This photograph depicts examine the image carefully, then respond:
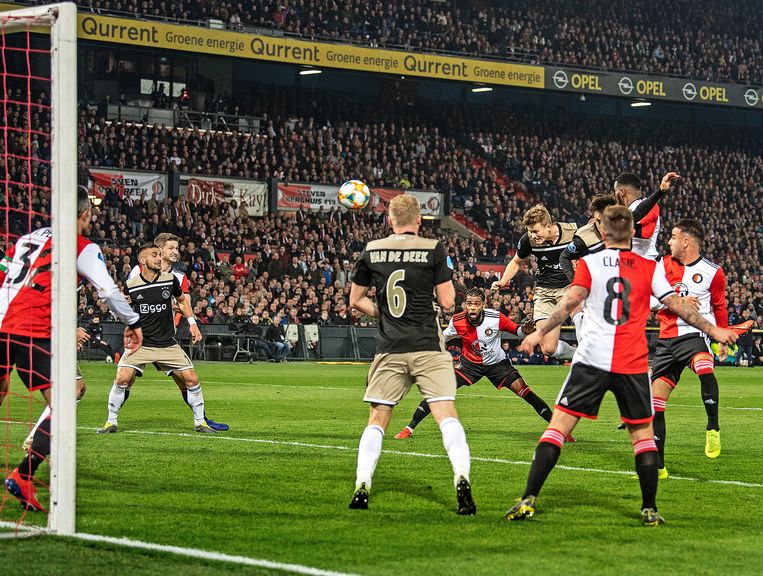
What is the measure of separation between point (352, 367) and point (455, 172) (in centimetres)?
1798

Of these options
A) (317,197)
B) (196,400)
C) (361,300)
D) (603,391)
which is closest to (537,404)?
(196,400)

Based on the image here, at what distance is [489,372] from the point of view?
46.8 ft

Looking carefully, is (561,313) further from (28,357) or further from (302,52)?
(302,52)

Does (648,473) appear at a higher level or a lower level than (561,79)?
lower

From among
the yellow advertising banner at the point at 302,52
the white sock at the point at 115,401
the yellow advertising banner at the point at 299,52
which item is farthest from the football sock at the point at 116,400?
the yellow advertising banner at the point at 302,52

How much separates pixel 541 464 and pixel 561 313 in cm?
98

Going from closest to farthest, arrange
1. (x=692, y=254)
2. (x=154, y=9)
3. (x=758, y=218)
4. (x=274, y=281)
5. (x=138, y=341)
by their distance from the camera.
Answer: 1. (x=138, y=341)
2. (x=692, y=254)
3. (x=274, y=281)
4. (x=154, y=9)
5. (x=758, y=218)

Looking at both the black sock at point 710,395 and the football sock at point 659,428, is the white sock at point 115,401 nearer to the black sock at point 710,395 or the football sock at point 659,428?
the football sock at point 659,428

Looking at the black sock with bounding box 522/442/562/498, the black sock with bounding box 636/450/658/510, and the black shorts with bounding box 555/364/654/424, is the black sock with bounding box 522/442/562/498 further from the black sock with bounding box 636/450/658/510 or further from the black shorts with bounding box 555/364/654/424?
the black sock with bounding box 636/450/658/510

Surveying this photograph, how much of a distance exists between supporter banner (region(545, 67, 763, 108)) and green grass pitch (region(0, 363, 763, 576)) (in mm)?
36283

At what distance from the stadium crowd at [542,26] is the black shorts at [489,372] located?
31217 millimetres

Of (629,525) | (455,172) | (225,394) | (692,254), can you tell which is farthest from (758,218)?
(629,525)

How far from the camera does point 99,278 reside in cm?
756

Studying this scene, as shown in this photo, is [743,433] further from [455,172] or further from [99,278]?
[455,172]
